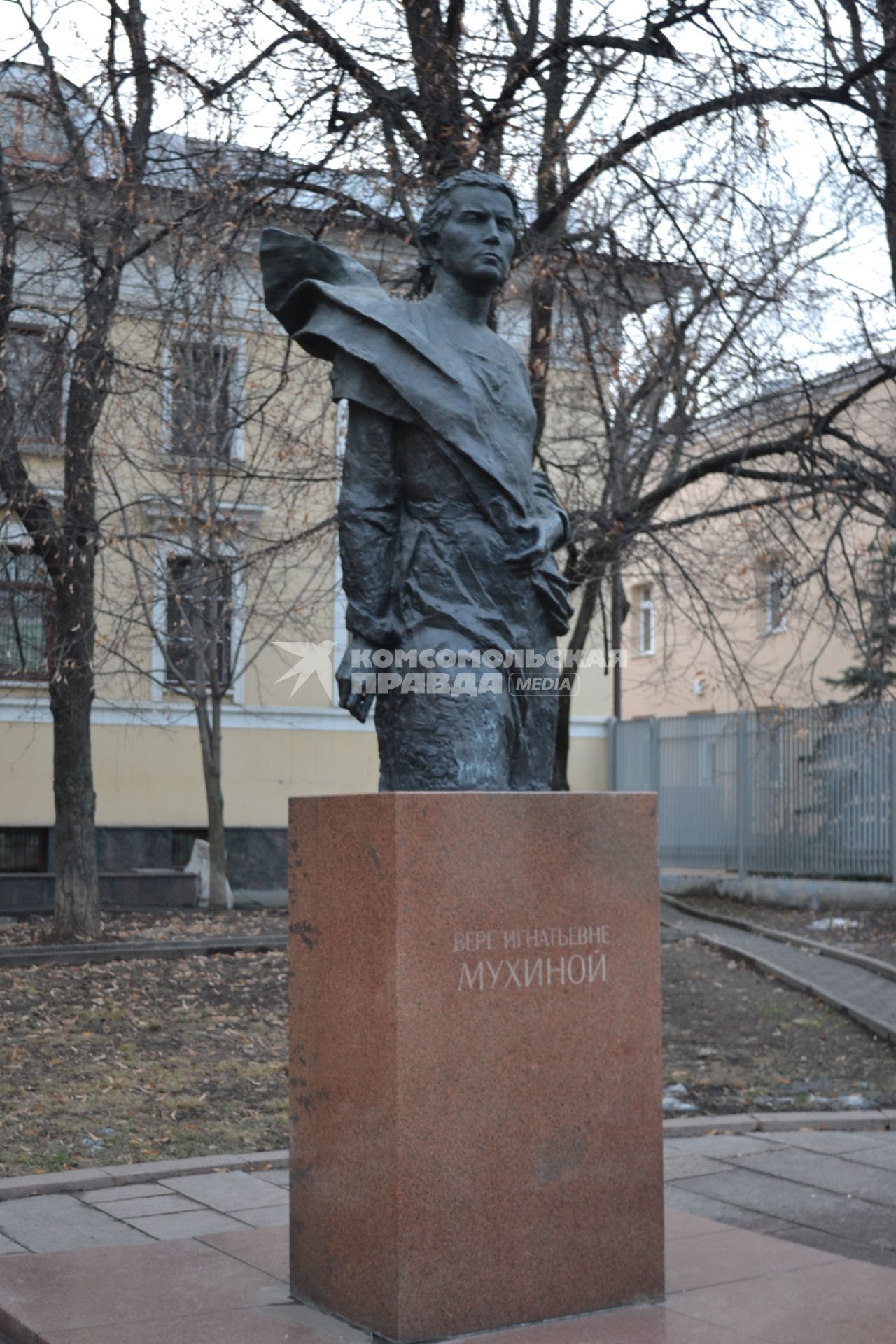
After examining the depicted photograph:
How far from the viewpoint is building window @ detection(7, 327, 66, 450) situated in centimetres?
1223

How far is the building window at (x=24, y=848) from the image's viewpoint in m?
20.4

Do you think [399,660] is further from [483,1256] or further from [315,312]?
[483,1256]

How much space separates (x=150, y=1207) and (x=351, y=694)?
96.3 inches

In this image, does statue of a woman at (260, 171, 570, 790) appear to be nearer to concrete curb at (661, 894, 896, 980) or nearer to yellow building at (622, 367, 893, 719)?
yellow building at (622, 367, 893, 719)

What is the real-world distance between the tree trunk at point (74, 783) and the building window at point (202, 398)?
1.75m

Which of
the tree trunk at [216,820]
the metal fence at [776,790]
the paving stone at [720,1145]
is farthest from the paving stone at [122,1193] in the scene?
the tree trunk at [216,820]

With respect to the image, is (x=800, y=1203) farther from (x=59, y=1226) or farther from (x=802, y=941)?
(x=802, y=941)

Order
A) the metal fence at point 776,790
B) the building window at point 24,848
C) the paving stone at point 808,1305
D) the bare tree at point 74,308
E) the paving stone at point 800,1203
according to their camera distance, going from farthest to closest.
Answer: the building window at point 24,848 < the metal fence at point 776,790 < the bare tree at point 74,308 < the paving stone at point 800,1203 < the paving stone at point 808,1305

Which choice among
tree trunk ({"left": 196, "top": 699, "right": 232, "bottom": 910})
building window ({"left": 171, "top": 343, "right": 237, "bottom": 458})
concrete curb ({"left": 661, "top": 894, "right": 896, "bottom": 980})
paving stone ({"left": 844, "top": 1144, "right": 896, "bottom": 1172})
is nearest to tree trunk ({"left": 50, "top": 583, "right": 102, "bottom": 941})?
building window ({"left": 171, "top": 343, "right": 237, "bottom": 458})

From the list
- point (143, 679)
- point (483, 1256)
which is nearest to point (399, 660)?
point (483, 1256)

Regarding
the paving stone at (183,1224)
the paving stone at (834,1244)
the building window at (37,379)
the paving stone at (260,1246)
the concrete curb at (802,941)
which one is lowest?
the paving stone at (834,1244)

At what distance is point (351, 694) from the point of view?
16.3ft

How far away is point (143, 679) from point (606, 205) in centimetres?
1091

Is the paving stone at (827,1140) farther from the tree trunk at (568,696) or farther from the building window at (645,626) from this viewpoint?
the building window at (645,626)
